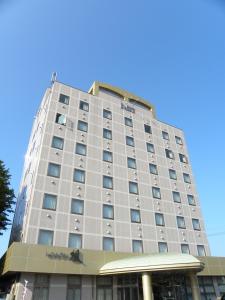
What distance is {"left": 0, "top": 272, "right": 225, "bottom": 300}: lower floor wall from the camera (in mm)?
23703

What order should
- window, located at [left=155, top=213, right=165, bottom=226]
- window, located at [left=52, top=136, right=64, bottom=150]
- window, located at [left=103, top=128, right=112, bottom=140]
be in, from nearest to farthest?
window, located at [left=52, top=136, right=64, bottom=150]
window, located at [left=155, top=213, right=165, bottom=226]
window, located at [left=103, top=128, right=112, bottom=140]

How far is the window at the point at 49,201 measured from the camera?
27.6 metres

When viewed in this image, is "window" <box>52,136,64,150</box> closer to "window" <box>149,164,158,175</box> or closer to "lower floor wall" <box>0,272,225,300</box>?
"window" <box>149,164,158,175</box>

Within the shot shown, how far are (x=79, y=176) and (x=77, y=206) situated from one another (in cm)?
375

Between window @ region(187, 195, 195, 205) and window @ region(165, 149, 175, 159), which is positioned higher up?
window @ region(165, 149, 175, 159)

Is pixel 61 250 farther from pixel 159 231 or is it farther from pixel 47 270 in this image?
pixel 159 231

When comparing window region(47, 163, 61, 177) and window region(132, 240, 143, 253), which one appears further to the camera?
window region(132, 240, 143, 253)

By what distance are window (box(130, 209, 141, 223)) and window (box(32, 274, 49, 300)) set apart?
1158 centimetres

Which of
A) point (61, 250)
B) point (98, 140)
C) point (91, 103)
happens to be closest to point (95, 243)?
point (61, 250)

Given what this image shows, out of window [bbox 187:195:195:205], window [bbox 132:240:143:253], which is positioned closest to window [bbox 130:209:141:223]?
window [bbox 132:240:143:253]

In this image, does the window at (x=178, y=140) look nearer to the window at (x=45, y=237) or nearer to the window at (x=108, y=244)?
the window at (x=108, y=244)

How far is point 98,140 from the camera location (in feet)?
117

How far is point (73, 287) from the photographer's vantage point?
2531 centimetres

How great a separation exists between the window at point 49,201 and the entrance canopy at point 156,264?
796 cm
